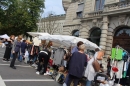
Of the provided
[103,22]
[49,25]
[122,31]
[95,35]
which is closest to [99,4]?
[95,35]

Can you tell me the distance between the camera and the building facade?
1620 cm

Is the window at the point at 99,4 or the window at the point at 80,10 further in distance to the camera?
the window at the point at 80,10

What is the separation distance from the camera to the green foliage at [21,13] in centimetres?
4063

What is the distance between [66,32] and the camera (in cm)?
2484

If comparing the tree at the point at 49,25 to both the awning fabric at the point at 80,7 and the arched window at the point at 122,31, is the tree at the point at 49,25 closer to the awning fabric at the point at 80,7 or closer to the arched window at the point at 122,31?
the awning fabric at the point at 80,7

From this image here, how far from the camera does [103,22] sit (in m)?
17.5

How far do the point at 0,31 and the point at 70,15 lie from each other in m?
33.3

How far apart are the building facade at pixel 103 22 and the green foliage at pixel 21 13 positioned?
61.4ft

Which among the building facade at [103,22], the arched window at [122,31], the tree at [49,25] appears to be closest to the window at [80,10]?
the building facade at [103,22]

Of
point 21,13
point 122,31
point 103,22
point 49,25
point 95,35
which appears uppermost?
point 21,13

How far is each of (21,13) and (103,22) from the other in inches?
1092

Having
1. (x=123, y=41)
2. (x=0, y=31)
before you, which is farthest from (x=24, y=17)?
(x=123, y=41)

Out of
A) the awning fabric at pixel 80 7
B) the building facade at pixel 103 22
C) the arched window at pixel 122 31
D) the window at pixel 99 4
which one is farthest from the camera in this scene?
the awning fabric at pixel 80 7

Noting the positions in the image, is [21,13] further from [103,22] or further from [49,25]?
[103,22]
